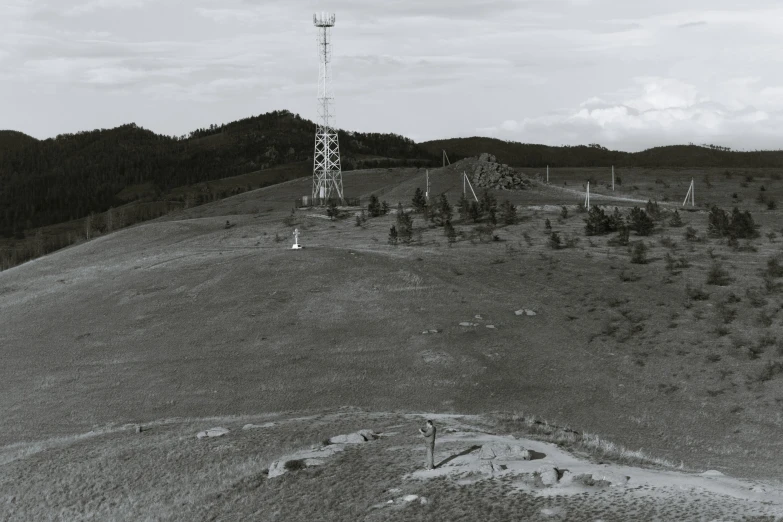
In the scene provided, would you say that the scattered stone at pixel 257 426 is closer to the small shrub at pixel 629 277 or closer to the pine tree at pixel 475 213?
the small shrub at pixel 629 277

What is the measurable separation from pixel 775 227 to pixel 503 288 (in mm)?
22423

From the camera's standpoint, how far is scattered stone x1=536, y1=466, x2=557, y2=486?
14.3 meters

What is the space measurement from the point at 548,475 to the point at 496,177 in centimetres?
6863

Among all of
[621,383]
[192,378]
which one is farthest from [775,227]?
[192,378]

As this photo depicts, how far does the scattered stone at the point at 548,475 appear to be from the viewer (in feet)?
47.1

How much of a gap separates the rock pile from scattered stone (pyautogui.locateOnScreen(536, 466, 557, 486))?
218 feet

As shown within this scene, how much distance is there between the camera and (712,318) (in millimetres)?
33875

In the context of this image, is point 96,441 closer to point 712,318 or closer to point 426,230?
point 712,318

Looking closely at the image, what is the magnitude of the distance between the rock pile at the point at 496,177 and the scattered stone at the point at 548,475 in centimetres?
6638

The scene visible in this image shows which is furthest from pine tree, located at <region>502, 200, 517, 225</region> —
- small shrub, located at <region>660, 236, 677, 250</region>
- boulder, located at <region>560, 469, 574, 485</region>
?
boulder, located at <region>560, 469, 574, 485</region>

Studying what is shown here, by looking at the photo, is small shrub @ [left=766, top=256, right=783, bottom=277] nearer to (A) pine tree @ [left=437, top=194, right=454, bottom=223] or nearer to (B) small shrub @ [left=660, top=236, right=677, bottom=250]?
(B) small shrub @ [left=660, top=236, right=677, bottom=250]

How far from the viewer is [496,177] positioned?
8181cm

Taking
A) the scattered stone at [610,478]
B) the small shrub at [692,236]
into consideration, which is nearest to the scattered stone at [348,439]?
the scattered stone at [610,478]

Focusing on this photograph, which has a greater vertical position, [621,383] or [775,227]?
[775,227]
